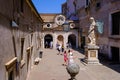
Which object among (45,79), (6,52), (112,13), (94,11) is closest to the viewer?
(6,52)

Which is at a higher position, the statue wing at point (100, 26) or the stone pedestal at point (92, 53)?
the statue wing at point (100, 26)

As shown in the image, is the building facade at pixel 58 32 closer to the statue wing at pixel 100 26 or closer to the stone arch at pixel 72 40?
the stone arch at pixel 72 40

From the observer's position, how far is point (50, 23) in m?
43.5

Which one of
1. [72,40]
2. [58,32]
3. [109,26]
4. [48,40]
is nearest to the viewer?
[109,26]

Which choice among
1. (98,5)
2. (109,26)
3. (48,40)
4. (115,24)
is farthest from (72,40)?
(115,24)

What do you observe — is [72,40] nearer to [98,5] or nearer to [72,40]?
[72,40]

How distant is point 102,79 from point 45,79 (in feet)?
11.3

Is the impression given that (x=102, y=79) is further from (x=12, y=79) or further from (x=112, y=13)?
(x=112, y=13)

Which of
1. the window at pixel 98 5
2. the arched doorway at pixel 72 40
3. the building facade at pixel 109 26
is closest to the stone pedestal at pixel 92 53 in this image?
the building facade at pixel 109 26

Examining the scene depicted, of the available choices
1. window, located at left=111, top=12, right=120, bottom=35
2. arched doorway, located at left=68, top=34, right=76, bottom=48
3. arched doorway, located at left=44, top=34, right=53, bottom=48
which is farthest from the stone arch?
window, located at left=111, top=12, right=120, bottom=35

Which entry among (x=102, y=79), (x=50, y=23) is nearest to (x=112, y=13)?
(x=102, y=79)

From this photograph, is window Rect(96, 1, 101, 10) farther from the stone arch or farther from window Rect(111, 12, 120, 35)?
the stone arch

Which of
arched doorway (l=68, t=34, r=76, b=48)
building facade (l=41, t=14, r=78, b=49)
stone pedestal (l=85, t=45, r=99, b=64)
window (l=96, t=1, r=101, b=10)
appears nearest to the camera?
stone pedestal (l=85, t=45, r=99, b=64)

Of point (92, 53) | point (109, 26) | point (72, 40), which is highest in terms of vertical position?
point (109, 26)
